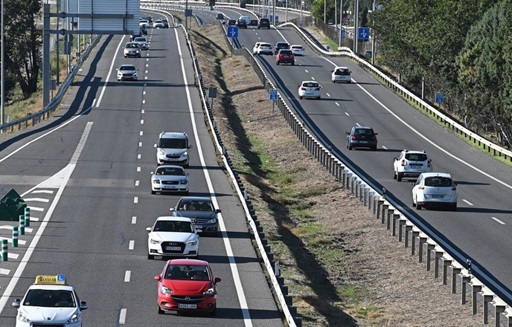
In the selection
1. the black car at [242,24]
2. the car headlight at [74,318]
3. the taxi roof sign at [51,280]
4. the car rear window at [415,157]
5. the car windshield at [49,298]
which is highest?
the black car at [242,24]

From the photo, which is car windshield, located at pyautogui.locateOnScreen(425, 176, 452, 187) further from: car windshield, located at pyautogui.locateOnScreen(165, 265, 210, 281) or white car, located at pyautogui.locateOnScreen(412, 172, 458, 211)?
car windshield, located at pyautogui.locateOnScreen(165, 265, 210, 281)

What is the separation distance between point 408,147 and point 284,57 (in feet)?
161

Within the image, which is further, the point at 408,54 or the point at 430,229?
the point at 408,54

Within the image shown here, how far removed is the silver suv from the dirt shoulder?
3.22 meters

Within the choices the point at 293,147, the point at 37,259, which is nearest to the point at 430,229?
the point at 37,259

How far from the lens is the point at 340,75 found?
4151 inches

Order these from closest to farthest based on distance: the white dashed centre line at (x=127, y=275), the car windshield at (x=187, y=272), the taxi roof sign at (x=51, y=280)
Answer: the taxi roof sign at (x=51, y=280) → the car windshield at (x=187, y=272) → the white dashed centre line at (x=127, y=275)

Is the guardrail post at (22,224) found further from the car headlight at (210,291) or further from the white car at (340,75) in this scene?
the white car at (340,75)

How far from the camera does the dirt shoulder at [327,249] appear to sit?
33.0 m

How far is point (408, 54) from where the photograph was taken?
344 ft

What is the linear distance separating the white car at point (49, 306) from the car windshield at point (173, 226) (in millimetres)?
10136

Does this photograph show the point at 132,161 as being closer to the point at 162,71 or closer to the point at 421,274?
the point at 421,274

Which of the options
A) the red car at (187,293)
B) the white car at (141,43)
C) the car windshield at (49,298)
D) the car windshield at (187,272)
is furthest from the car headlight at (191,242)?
the white car at (141,43)

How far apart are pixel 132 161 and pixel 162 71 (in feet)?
163
